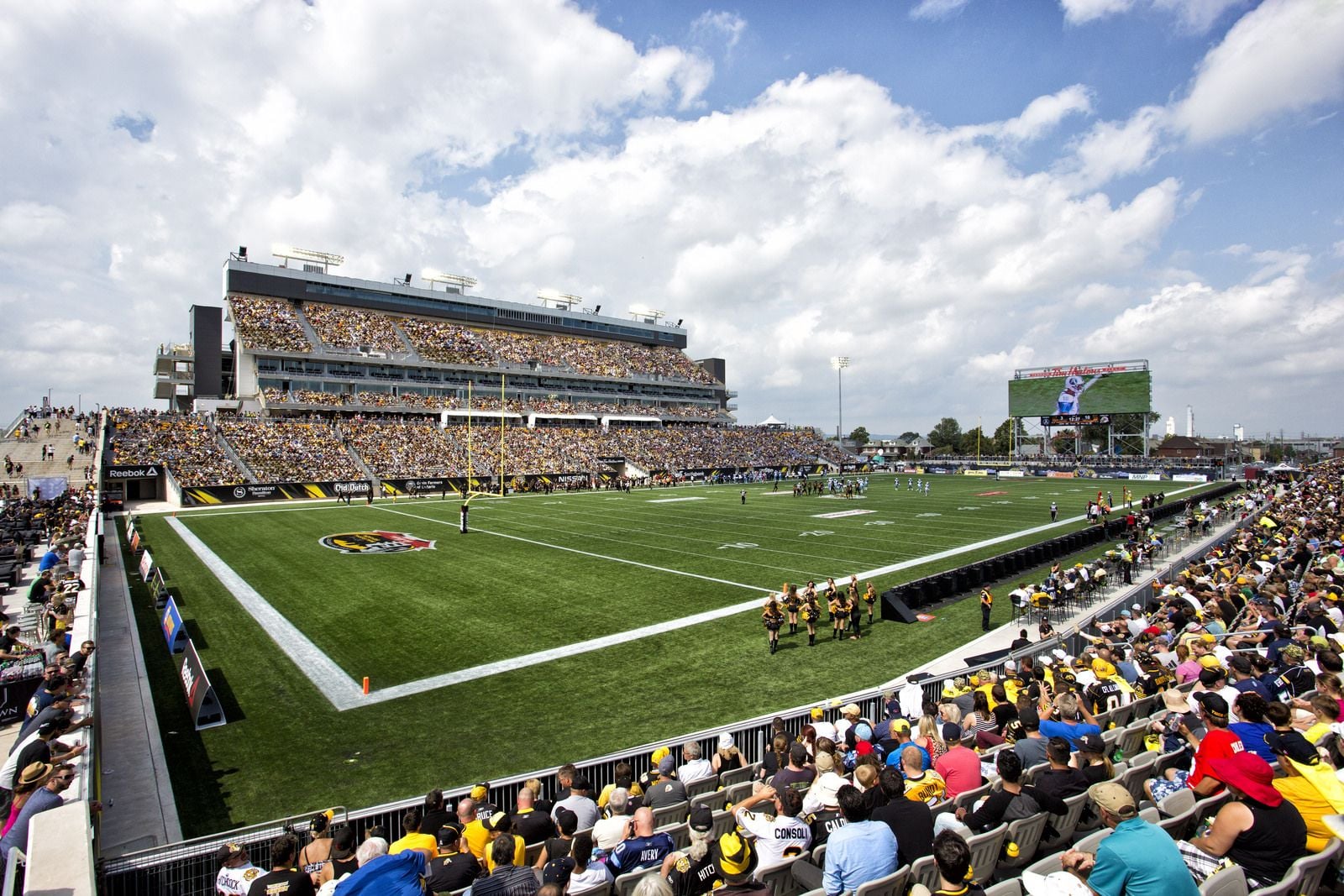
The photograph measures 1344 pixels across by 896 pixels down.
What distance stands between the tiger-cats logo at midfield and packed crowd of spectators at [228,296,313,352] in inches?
1630

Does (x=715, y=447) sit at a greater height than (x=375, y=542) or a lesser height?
greater

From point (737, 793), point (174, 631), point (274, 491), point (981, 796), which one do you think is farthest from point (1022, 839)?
point (274, 491)

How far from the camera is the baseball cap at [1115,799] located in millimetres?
3939

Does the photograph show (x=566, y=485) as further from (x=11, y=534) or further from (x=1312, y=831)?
(x=1312, y=831)

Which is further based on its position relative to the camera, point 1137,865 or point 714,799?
point 714,799

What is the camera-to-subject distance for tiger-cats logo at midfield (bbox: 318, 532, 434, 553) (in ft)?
86.8

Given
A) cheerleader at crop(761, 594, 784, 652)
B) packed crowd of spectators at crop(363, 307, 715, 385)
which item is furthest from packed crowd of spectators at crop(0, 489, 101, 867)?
packed crowd of spectators at crop(363, 307, 715, 385)

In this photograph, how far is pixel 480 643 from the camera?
1472 cm

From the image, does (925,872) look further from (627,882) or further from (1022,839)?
(627,882)

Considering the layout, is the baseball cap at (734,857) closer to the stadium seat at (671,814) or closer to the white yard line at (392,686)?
the stadium seat at (671,814)

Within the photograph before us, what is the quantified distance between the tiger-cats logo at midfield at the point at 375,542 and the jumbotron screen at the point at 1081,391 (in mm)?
72329

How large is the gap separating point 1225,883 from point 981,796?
1.89m

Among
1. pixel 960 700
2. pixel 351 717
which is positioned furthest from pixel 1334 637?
pixel 351 717

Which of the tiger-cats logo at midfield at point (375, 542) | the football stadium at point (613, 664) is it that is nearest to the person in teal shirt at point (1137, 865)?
the football stadium at point (613, 664)
